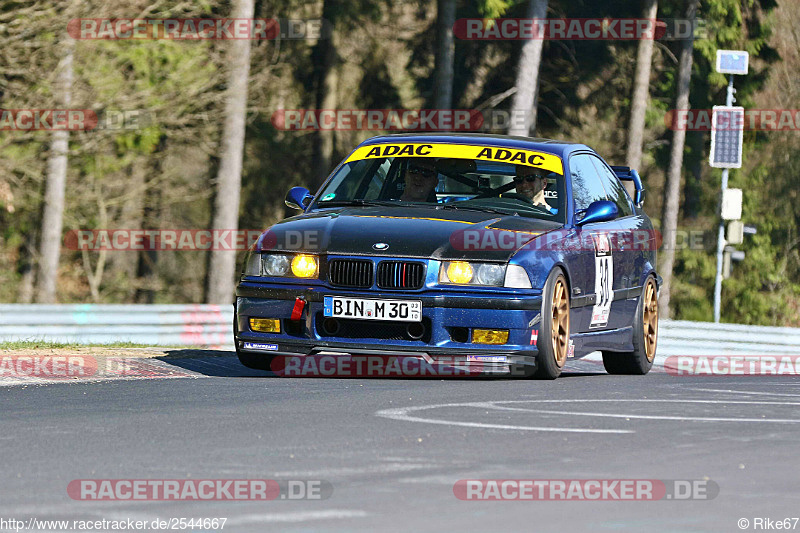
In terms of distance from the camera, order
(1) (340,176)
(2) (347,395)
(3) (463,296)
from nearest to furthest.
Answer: (2) (347,395), (3) (463,296), (1) (340,176)

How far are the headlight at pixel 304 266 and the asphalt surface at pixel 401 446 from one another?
0.71 metres

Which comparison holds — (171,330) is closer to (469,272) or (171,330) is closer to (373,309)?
(373,309)

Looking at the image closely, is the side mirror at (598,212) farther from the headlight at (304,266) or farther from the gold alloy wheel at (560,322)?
the headlight at (304,266)

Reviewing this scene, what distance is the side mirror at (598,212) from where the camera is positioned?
411 inches

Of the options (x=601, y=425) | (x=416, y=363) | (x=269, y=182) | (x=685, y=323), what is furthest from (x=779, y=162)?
(x=601, y=425)

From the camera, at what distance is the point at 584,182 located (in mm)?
11273

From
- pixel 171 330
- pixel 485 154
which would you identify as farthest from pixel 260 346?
pixel 171 330

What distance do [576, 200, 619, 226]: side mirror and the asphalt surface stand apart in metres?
1.29

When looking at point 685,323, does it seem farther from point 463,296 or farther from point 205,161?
point 205,161

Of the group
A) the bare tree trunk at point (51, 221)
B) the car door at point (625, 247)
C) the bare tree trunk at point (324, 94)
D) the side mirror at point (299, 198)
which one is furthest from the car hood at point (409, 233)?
the bare tree trunk at point (324, 94)

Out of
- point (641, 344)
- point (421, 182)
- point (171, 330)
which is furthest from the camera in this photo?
point (171, 330)

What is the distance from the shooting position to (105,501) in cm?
524

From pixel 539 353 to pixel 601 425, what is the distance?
7.31ft

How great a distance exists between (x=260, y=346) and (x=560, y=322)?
2019 millimetres
